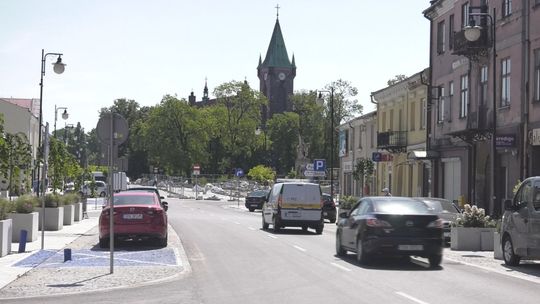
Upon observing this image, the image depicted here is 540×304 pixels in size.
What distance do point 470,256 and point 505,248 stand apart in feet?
7.75

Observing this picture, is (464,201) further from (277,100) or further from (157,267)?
(277,100)

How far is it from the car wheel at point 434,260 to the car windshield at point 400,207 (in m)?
1.01

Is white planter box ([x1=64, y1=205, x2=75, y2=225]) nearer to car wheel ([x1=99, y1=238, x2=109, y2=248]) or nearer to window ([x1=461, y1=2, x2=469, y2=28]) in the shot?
car wheel ([x1=99, y1=238, x2=109, y2=248])

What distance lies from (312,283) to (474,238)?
10140 mm

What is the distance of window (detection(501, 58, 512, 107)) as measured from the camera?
32.5 m

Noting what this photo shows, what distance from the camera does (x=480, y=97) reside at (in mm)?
35375

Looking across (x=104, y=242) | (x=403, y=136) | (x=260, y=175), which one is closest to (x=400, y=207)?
(x=104, y=242)

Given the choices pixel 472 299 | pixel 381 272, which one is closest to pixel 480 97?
pixel 381 272

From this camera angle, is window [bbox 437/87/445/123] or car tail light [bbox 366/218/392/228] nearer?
car tail light [bbox 366/218/392/228]

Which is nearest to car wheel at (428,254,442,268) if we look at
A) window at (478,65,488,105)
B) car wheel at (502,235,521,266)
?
car wheel at (502,235,521,266)

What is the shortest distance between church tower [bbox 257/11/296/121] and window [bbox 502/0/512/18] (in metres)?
115

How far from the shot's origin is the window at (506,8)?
106 ft

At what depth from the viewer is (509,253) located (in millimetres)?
18203

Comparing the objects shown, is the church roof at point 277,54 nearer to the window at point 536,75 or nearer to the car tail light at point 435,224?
the window at point 536,75
